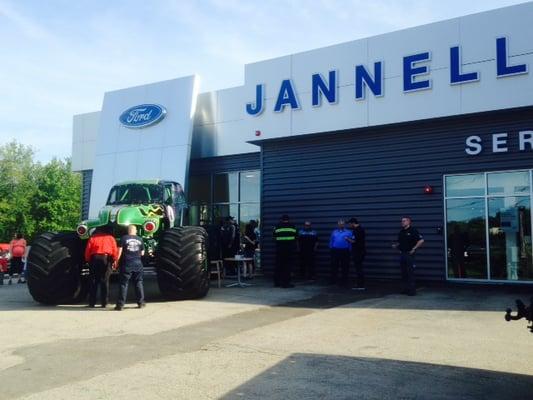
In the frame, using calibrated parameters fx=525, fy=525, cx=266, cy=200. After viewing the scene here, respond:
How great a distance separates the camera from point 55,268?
32.3 ft

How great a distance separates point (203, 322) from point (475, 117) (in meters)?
8.44

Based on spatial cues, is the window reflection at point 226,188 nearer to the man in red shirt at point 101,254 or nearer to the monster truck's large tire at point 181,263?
the monster truck's large tire at point 181,263

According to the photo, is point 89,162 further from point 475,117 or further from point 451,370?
point 451,370

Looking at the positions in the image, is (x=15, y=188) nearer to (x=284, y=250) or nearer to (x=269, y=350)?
(x=284, y=250)

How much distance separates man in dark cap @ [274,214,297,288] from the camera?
12703 mm

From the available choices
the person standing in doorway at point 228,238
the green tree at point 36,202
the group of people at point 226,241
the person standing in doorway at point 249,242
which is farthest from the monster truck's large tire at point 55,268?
the green tree at point 36,202

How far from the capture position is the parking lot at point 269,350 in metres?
5.00

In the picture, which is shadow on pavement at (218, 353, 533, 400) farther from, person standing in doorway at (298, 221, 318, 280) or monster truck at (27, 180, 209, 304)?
person standing in doorway at (298, 221, 318, 280)

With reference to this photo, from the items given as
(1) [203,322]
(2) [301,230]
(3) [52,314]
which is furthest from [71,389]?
(2) [301,230]

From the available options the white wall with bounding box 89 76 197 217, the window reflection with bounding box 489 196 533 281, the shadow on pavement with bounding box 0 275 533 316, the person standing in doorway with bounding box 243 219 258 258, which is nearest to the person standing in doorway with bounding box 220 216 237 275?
the person standing in doorway with bounding box 243 219 258 258

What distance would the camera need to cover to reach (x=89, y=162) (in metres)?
22.4

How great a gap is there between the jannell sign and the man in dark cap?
402 centimetres

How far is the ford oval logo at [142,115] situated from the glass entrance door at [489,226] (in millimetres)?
10182

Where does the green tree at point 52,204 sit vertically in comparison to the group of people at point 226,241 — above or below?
above
